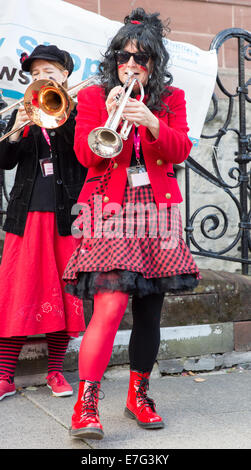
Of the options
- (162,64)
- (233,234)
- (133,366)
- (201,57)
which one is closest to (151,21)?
(162,64)

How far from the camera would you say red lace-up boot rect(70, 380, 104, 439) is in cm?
236

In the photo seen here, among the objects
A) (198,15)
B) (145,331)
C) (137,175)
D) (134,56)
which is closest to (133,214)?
(137,175)

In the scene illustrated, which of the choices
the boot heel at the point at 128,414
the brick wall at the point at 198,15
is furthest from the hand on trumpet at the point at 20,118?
the brick wall at the point at 198,15

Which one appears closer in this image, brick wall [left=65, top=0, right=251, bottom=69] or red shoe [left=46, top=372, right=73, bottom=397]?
red shoe [left=46, top=372, right=73, bottom=397]

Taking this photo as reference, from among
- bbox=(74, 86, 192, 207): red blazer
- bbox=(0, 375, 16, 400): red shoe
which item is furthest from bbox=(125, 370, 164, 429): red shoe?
bbox=(74, 86, 192, 207): red blazer

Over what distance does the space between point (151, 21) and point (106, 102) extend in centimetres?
49

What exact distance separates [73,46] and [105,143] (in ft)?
6.54

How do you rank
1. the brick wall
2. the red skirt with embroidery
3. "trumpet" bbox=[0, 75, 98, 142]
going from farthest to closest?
1. the brick wall
2. the red skirt with embroidery
3. "trumpet" bbox=[0, 75, 98, 142]

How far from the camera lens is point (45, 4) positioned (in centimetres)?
408

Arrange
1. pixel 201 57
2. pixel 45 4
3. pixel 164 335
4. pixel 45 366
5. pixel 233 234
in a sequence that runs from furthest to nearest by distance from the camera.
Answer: pixel 233 234
pixel 201 57
pixel 45 4
pixel 164 335
pixel 45 366

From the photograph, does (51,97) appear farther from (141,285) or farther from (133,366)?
(133,366)

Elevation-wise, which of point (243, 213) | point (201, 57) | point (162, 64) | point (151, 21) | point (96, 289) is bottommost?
point (96, 289)

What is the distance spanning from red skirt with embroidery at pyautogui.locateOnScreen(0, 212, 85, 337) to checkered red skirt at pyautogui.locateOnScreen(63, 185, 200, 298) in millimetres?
569

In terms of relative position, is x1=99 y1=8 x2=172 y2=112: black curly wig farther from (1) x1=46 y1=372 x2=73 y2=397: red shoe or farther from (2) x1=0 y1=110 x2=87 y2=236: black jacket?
(1) x1=46 y1=372 x2=73 y2=397: red shoe
